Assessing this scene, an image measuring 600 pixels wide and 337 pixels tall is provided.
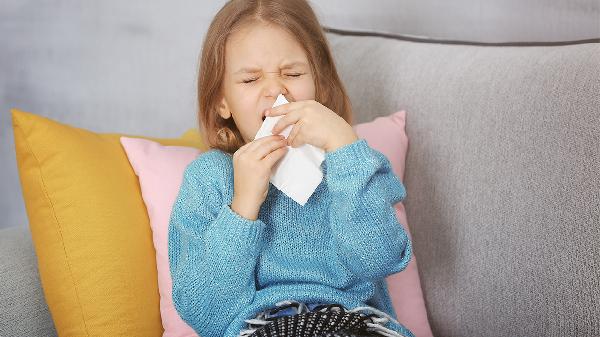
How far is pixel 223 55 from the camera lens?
4.30 ft

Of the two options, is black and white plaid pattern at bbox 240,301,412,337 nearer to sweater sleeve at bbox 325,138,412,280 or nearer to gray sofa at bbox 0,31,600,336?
sweater sleeve at bbox 325,138,412,280

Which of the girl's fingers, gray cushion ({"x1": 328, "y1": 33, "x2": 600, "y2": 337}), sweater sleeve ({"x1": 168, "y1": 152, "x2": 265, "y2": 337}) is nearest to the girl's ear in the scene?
sweater sleeve ({"x1": 168, "y1": 152, "x2": 265, "y2": 337})

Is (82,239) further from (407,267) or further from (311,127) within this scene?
(407,267)

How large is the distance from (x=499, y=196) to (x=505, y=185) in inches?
0.9

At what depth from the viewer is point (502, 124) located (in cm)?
137

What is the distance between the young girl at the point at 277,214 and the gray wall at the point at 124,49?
0.66m

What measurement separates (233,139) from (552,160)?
23.6 inches

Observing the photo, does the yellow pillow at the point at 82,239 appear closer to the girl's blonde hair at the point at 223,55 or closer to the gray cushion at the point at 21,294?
the gray cushion at the point at 21,294

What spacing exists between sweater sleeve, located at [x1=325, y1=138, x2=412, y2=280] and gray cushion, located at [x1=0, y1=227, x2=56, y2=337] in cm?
57

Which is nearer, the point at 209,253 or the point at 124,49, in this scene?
the point at 209,253

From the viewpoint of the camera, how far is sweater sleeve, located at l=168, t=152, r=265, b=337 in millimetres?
1153

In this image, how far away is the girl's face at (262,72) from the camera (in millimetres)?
1231

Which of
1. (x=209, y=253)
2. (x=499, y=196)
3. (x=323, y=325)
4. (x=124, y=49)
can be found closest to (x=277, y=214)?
(x=209, y=253)

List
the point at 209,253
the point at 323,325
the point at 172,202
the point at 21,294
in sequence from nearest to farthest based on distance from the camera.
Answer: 1. the point at 323,325
2. the point at 209,253
3. the point at 21,294
4. the point at 172,202
